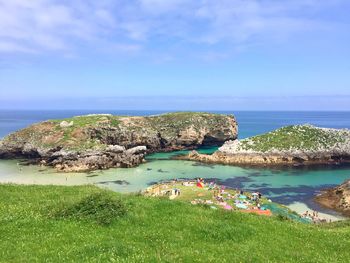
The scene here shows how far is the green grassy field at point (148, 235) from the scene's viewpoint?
13945 mm

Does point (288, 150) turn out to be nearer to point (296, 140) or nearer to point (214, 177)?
point (296, 140)

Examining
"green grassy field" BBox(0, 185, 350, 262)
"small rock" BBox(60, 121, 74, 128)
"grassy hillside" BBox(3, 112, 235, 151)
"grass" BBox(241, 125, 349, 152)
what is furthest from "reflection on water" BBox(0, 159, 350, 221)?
"green grassy field" BBox(0, 185, 350, 262)

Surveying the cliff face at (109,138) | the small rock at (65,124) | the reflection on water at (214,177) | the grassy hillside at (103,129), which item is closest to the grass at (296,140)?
the reflection on water at (214,177)

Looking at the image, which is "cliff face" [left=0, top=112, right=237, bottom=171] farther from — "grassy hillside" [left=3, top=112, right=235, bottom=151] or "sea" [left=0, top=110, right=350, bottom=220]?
"sea" [left=0, top=110, right=350, bottom=220]

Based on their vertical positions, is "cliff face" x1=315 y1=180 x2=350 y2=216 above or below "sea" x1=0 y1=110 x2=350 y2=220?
above

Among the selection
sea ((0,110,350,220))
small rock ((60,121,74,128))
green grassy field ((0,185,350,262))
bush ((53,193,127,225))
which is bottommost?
sea ((0,110,350,220))

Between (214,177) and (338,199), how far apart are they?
27.6 metres

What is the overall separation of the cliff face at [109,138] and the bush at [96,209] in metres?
71.7

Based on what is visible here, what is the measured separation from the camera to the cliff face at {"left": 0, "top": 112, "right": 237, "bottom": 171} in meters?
92.9

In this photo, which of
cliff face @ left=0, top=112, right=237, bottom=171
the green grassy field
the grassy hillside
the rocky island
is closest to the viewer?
the green grassy field

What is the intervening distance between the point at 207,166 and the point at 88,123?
42773 mm

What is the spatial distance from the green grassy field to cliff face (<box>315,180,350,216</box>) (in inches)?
1637

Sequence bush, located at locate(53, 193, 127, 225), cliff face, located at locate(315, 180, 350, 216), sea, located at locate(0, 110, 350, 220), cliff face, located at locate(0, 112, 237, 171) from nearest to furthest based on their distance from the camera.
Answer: bush, located at locate(53, 193, 127, 225), cliff face, located at locate(315, 180, 350, 216), sea, located at locate(0, 110, 350, 220), cliff face, located at locate(0, 112, 237, 171)

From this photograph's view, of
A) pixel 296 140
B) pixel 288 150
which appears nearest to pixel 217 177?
pixel 288 150
